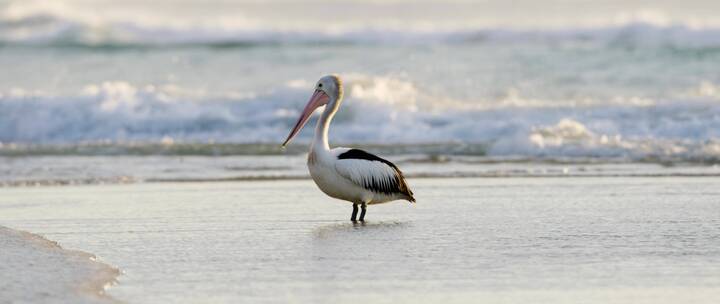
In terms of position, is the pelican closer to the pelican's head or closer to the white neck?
the white neck

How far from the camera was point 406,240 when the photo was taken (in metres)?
9.18

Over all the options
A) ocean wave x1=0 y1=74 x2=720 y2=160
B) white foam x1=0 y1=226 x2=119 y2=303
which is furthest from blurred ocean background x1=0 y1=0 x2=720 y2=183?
white foam x1=0 y1=226 x2=119 y2=303

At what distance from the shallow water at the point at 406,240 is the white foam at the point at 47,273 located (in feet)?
0.56

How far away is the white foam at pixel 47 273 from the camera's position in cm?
676

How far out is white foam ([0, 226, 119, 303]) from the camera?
6.76m

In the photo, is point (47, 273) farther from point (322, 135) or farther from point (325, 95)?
point (325, 95)

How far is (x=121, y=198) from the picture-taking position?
1248 cm

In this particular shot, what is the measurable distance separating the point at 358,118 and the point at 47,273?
1616 centimetres

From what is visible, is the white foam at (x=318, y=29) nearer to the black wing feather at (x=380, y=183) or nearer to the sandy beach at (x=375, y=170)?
the sandy beach at (x=375, y=170)

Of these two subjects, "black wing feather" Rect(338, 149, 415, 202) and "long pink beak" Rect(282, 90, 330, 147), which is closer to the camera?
"black wing feather" Rect(338, 149, 415, 202)

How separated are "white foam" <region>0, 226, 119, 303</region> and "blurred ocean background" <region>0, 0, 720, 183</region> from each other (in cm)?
911

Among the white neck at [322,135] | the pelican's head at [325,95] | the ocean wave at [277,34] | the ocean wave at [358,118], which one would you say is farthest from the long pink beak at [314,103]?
the ocean wave at [277,34]

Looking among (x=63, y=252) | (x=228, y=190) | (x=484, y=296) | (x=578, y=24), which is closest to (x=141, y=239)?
(x=63, y=252)

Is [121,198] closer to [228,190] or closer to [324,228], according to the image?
[228,190]
